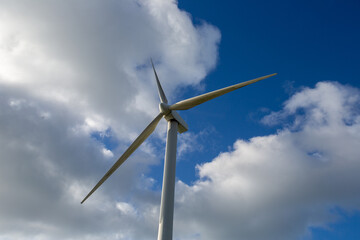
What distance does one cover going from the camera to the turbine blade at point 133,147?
28.9 meters

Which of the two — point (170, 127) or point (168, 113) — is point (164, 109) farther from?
point (170, 127)

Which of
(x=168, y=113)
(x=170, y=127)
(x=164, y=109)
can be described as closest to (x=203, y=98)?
(x=168, y=113)

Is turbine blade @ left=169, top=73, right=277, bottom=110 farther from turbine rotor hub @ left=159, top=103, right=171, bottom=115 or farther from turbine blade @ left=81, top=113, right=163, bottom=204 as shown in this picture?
turbine blade @ left=81, top=113, right=163, bottom=204

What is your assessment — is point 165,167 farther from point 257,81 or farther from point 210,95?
point 257,81

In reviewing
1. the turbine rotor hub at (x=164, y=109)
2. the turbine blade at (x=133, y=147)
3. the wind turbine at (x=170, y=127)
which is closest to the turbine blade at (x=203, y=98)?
the wind turbine at (x=170, y=127)

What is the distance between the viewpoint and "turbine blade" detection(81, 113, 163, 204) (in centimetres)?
2892

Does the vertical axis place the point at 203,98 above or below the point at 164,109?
above

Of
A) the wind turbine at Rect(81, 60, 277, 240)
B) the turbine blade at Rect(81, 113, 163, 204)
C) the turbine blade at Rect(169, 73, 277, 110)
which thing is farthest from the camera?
the turbine blade at Rect(169, 73, 277, 110)

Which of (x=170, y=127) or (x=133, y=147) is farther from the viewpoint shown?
(x=133, y=147)

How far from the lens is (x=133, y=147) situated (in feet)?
97.9

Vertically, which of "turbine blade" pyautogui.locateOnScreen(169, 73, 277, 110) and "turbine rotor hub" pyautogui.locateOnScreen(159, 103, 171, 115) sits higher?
"turbine blade" pyautogui.locateOnScreen(169, 73, 277, 110)

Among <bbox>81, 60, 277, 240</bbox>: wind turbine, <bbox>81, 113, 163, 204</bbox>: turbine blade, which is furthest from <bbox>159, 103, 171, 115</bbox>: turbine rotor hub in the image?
<bbox>81, 113, 163, 204</bbox>: turbine blade

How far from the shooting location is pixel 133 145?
2973 centimetres

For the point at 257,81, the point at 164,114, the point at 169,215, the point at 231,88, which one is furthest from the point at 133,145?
the point at 257,81
